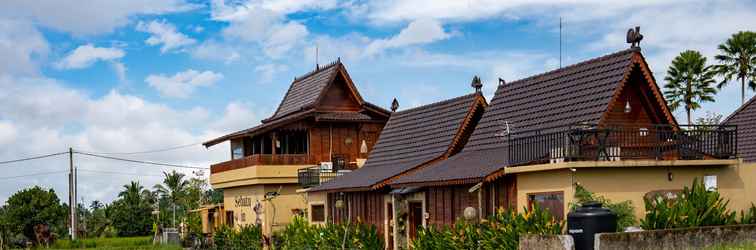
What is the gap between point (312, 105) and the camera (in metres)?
40.0

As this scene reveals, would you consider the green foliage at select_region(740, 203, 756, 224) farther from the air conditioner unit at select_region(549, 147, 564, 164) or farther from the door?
the door

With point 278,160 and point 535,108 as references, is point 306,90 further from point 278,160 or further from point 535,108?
point 535,108

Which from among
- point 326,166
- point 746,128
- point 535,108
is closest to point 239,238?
point 326,166

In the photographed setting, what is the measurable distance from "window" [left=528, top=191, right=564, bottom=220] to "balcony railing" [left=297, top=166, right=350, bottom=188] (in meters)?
15.7

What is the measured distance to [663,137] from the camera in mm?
22641

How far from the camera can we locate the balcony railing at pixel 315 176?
3738cm

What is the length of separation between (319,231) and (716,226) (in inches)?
592

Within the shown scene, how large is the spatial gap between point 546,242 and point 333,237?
12.6 metres

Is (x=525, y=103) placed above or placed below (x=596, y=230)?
above

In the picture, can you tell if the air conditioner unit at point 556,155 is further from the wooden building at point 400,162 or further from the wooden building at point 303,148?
the wooden building at point 303,148

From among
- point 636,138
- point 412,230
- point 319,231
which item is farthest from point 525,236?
point 319,231

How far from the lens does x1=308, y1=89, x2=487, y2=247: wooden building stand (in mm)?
28938

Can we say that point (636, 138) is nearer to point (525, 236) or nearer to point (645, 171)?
point (645, 171)

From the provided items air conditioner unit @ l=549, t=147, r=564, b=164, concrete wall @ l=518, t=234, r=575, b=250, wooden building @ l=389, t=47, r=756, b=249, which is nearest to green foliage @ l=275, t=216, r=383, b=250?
wooden building @ l=389, t=47, r=756, b=249
